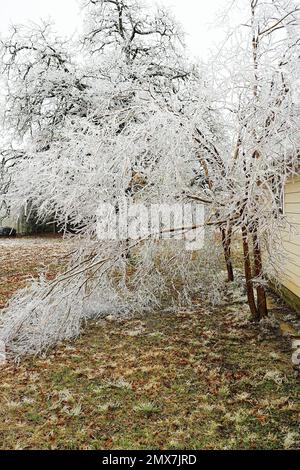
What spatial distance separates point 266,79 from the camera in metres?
4.61

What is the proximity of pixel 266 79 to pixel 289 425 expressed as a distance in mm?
3456

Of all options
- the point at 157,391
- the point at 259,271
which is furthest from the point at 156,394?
the point at 259,271

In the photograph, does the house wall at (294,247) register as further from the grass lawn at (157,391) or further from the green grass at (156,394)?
the green grass at (156,394)

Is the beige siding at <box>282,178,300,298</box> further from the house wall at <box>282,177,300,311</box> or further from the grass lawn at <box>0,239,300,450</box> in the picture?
the grass lawn at <box>0,239,300,450</box>

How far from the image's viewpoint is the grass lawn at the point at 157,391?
134 inches

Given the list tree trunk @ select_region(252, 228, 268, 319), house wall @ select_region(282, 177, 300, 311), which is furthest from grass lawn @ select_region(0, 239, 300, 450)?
house wall @ select_region(282, 177, 300, 311)

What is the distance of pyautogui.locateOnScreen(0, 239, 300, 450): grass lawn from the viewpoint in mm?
3408

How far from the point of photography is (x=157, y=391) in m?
4.19

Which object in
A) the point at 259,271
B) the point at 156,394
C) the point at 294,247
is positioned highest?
the point at 294,247

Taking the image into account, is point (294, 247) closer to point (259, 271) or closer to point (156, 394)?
point (259, 271)

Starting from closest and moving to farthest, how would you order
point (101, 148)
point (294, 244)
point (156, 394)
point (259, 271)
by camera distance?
point (156, 394)
point (101, 148)
point (259, 271)
point (294, 244)

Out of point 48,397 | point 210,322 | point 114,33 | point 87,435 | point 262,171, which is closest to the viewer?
point 87,435

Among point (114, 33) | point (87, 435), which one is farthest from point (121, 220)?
point (114, 33)

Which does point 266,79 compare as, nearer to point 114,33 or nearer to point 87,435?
point 87,435
